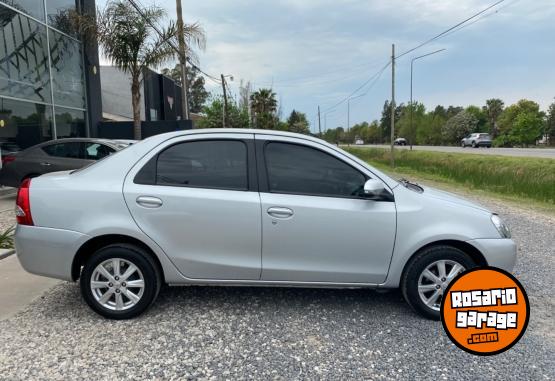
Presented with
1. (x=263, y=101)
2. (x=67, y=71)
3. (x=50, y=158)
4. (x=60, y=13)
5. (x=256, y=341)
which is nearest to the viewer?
(x=256, y=341)

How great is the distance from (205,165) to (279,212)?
776mm

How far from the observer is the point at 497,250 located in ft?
11.9

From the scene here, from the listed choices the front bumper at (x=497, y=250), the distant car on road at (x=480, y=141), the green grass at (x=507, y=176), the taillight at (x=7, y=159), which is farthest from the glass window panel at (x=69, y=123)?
the distant car on road at (x=480, y=141)

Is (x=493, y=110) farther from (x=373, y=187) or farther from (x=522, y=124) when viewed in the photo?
(x=373, y=187)

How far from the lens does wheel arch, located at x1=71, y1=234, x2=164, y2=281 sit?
11.6 ft

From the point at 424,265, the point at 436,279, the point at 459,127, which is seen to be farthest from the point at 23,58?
the point at 459,127

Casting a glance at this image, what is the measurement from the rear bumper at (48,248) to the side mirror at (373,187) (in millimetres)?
2335

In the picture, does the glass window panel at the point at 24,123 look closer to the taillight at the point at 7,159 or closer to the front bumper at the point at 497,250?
the taillight at the point at 7,159

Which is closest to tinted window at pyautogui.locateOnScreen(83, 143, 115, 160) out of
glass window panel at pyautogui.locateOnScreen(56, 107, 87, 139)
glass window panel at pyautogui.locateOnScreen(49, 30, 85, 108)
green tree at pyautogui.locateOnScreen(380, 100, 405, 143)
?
glass window panel at pyautogui.locateOnScreen(56, 107, 87, 139)

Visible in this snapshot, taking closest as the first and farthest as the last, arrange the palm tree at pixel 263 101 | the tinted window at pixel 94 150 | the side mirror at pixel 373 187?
the side mirror at pixel 373 187, the tinted window at pixel 94 150, the palm tree at pixel 263 101

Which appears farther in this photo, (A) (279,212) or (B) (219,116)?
(B) (219,116)

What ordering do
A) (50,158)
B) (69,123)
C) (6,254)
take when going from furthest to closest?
(69,123) < (50,158) < (6,254)

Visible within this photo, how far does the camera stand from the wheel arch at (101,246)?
139 inches

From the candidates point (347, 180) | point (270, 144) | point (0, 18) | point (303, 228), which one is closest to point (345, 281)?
point (303, 228)
